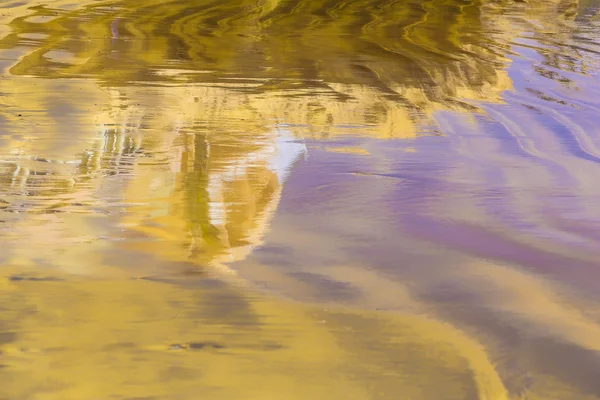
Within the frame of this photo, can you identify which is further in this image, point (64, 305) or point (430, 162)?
point (430, 162)

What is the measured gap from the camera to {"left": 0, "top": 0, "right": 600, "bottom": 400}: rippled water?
0.69 metres

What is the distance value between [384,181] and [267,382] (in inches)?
22.5

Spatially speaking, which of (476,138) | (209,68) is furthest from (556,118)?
(209,68)

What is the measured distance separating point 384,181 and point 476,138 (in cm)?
33

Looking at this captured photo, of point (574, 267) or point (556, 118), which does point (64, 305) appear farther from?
point (556, 118)

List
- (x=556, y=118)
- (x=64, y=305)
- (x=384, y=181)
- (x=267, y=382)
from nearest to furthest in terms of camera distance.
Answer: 1. (x=267, y=382)
2. (x=64, y=305)
3. (x=384, y=181)
4. (x=556, y=118)

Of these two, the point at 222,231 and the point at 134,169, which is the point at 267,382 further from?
the point at 134,169

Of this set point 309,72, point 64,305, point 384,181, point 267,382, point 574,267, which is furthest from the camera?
→ point 309,72

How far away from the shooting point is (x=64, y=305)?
77 centimetres

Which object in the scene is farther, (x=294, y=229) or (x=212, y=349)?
(x=294, y=229)

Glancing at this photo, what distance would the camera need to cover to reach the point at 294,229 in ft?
3.23

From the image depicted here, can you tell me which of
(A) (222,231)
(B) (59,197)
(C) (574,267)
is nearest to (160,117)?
(B) (59,197)

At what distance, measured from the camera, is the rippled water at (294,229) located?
685 mm

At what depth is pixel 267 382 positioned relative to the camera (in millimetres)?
662
